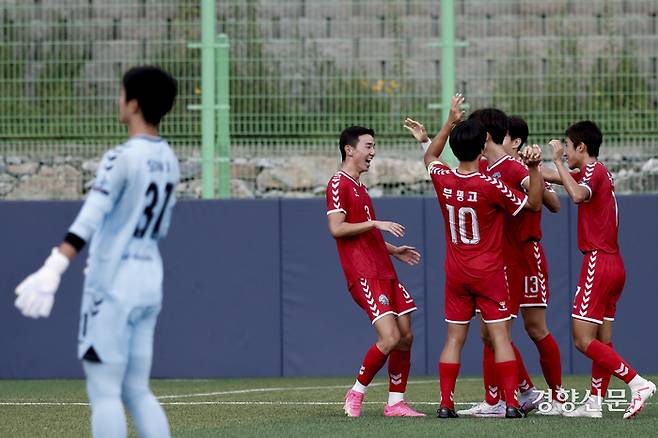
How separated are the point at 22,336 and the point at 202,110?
2.87m

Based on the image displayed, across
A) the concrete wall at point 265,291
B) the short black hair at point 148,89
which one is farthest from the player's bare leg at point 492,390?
the concrete wall at point 265,291

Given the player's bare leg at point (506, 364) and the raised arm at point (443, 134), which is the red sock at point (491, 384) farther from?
the raised arm at point (443, 134)

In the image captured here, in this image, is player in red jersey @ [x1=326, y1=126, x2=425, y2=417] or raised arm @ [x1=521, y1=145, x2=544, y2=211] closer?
raised arm @ [x1=521, y1=145, x2=544, y2=211]

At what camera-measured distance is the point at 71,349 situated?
12.9 metres

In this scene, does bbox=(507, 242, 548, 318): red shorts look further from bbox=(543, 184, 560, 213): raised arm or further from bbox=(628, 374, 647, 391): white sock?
bbox=(628, 374, 647, 391): white sock

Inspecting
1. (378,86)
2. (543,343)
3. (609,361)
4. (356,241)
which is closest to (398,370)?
(356,241)

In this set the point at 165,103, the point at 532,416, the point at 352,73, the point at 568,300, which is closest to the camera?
the point at 165,103

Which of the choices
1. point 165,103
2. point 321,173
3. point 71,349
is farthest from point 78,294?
point 165,103

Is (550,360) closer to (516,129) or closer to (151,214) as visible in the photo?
(516,129)

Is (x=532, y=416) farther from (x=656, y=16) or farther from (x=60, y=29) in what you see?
(x=60, y=29)

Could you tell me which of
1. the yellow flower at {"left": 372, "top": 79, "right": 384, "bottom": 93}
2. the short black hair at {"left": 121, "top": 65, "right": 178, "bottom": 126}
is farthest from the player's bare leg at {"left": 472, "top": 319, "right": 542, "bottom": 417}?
the yellow flower at {"left": 372, "top": 79, "right": 384, "bottom": 93}

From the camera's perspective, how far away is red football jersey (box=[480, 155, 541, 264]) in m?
8.91

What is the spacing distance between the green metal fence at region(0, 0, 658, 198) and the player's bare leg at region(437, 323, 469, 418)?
16.3ft

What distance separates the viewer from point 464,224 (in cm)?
848
